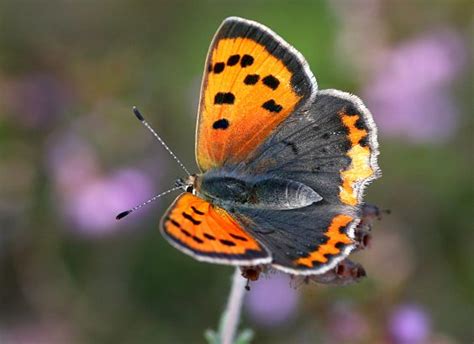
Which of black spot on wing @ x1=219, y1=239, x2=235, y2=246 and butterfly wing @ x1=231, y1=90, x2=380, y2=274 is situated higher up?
black spot on wing @ x1=219, y1=239, x2=235, y2=246

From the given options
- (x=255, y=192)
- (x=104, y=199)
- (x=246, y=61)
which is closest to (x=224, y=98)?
(x=246, y=61)

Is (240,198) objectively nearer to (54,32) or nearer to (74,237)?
(74,237)

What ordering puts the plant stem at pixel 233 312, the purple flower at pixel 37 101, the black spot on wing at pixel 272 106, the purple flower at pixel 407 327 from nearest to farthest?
the plant stem at pixel 233 312
the black spot on wing at pixel 272 106
the purple flower at pixel 407 327
the purple flower at pixel 37 101

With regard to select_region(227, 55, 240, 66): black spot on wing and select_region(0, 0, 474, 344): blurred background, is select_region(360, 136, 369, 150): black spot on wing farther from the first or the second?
select_region(0, 0, 474, 344): blurred background

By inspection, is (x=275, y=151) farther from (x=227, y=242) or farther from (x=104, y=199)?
(x=104, y=199)

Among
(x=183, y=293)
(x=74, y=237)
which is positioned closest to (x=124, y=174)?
(x=74, y=237)

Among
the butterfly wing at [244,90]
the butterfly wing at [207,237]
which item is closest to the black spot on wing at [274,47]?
the butterfly wing at [244,90]

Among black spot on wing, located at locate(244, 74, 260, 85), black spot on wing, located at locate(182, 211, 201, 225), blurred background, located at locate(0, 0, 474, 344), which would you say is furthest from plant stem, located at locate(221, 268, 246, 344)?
blurred background, located at locate(0, 0, 474, 344)

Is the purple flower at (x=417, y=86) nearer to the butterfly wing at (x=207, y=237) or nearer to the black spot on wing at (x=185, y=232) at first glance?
the butterfly wing at (x=207, y=237)
